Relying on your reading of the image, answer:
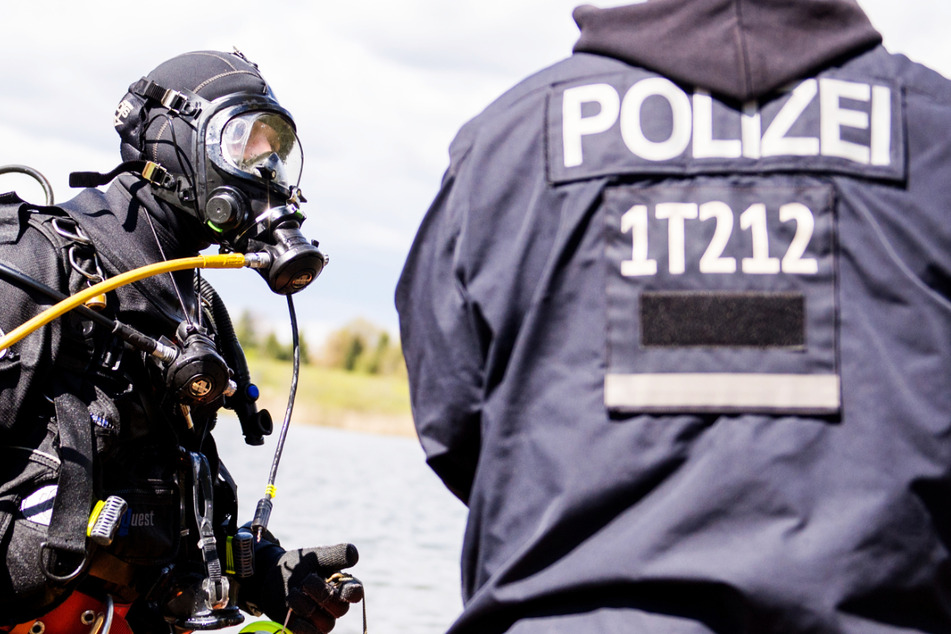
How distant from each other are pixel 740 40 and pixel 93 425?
160cm

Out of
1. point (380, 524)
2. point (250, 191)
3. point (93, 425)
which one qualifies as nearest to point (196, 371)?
point (93, 425)

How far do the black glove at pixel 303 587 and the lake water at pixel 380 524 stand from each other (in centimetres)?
140

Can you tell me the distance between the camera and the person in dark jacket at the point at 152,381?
2170 millimetres

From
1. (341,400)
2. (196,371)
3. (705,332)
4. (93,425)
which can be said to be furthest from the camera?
(341,400)

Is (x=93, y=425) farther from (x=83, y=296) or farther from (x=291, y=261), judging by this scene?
(x=291, y=261)

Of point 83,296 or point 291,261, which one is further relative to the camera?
point 291,261

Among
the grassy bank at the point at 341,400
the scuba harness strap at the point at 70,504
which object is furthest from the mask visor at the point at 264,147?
the grassy bank at the point at 341,400

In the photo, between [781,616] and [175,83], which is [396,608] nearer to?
[175,83]

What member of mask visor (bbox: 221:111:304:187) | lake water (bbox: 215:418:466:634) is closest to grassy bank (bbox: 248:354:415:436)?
lake water (bbox: 215:418:466:634)

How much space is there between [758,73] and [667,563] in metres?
0.55

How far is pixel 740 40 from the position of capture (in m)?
1.19

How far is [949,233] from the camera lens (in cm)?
114

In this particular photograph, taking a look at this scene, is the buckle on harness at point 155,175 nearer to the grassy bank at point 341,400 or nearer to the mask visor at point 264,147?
→ the mask visor at point 264,147

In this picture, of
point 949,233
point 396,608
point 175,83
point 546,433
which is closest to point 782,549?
point 546,433
